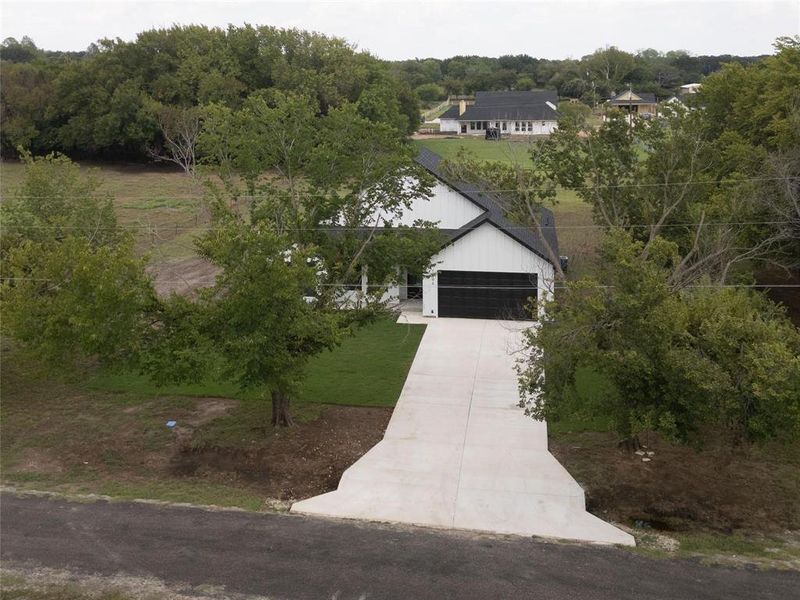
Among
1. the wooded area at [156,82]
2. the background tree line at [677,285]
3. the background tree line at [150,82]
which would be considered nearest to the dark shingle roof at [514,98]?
the wooded area at [156,82]

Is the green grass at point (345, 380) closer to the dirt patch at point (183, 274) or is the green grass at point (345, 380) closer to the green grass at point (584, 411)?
the green grass at point (584, 411)

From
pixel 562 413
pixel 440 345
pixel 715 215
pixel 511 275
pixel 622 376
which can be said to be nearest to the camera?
pixel 622 376

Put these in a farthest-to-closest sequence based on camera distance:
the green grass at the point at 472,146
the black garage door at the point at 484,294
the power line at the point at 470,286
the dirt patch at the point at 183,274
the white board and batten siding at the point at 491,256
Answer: the green grass at the point at 472,146, the dirt patch at the point at 183,274, the black garage door at the point at 484,294, the white board and batten siding at the point at 491,256, the power line at the point at 470,286

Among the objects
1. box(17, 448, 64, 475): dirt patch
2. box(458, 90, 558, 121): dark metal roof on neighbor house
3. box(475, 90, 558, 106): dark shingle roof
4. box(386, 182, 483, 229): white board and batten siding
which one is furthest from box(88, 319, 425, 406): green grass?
box(475, 90, 558, 106): dark shingle roof

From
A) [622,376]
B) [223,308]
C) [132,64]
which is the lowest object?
[622,376]

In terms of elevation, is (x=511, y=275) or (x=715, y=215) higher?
(x=715, y=215)

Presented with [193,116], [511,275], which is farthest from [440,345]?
[193,116]

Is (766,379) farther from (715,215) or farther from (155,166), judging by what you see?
(155,166)
